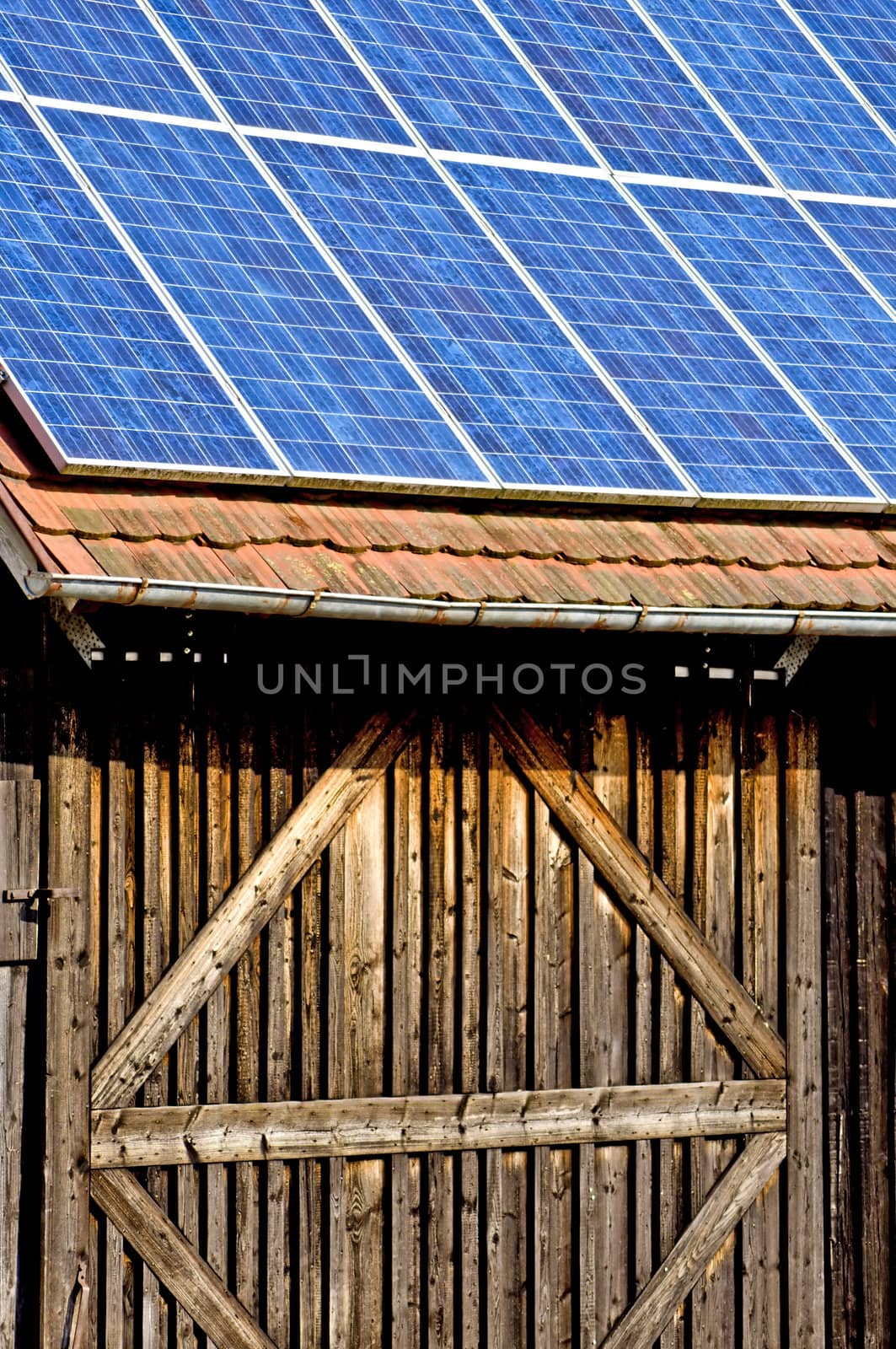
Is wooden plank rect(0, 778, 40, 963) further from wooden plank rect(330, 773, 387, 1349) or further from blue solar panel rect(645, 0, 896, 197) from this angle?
blue solar panel rect(645, 0, 896, 197)

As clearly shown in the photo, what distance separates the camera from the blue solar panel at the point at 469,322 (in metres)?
8.34

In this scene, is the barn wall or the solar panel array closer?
the barn wall

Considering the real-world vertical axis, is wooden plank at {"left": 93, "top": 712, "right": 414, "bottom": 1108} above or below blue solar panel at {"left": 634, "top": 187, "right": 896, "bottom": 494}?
below

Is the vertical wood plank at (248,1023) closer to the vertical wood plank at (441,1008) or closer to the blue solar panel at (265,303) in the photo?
the vertical wood plank at (441,1008)

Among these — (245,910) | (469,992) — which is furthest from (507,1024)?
(245,910)

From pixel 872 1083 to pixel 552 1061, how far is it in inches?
65.1

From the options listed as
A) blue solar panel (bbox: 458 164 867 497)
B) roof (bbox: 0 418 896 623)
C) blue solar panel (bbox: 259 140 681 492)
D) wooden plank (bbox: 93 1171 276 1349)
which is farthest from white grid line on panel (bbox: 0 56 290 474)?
wooden plank (bbox: 93 1171 276 1349)

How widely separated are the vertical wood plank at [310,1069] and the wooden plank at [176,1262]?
21cm

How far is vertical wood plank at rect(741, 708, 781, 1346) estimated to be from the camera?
8883mm

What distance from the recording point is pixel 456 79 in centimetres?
1024

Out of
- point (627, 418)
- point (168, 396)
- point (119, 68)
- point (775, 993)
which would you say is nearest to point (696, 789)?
point (775, 993)

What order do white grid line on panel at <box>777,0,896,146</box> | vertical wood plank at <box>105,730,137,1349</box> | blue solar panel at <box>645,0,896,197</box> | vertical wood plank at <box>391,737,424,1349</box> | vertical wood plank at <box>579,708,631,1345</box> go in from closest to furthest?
vertical wood plank at <box>105,730,137,1349</box>
vertical wood plank at <box>391,737,424,1349</box>
vertical wood plank at <box>579,708,631,1345</box>
blue solar panel at <box>645,0,896,197</box>
white grid line on panel at <box>777,0,896,146</box>

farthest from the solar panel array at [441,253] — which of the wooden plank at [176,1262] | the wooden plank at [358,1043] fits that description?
the wooden plank at [176,1262]

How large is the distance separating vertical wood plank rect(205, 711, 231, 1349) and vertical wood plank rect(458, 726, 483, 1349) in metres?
1.01
